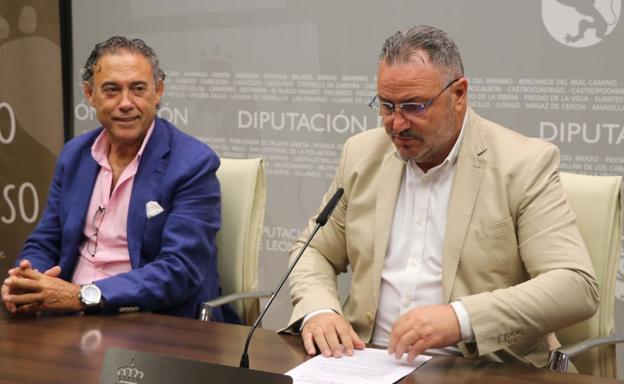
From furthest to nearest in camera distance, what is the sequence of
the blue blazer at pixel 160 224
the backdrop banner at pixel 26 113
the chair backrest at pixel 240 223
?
1. the backdrop banner at pixel 26 113
2. the chair backrest at pixel 240 223
3. the blue blazer at pixel 160 224

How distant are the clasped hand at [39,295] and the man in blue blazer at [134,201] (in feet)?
0.60

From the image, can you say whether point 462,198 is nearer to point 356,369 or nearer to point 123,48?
point 356,369

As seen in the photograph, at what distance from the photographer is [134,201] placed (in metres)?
2.96

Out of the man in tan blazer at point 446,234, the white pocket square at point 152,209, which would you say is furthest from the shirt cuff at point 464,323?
the white pocket square at point 152,209

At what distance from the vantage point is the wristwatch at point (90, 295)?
2588mm

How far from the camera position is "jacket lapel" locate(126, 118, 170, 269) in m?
2.94

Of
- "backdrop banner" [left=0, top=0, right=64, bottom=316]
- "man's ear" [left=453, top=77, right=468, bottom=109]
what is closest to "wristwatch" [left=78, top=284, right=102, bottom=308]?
"man's ear" [left=453, top=77, right=468, bottom=109]

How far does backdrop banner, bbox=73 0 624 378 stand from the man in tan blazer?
128 centimetres

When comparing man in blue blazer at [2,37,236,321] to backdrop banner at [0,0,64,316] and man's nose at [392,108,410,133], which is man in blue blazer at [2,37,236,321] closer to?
man's nose at [392,108,410,133]

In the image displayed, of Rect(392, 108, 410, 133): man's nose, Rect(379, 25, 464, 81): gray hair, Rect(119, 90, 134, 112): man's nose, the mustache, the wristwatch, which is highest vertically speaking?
Rect(379, 25, 464, 81): gray hair

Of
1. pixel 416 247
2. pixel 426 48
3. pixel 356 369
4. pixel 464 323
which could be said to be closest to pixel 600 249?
pixel 416 247

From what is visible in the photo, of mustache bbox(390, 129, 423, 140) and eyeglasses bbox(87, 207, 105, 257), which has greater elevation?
mustache bbox(390, 129, 423, 140)

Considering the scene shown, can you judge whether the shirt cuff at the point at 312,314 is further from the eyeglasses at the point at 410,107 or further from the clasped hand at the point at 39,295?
the clasped hand at the point at 39,295

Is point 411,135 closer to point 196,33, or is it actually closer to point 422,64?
point 422,64
